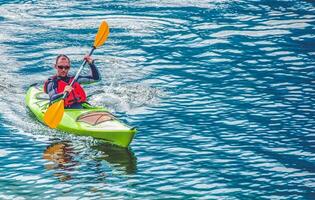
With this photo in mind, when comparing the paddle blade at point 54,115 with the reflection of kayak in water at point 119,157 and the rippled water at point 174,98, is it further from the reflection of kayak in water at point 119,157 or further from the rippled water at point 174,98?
the reflection of kayak in water at point 119,157

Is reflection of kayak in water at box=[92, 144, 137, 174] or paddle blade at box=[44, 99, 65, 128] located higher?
paddle blade at box=[44, 99, 65, 128]

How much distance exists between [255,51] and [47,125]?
23.4ft

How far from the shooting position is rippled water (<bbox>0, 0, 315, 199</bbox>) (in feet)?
44.3

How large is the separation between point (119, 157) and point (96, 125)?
3.14ft

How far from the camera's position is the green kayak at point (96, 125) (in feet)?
48.5

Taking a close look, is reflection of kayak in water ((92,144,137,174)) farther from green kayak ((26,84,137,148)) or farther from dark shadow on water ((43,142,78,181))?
dark shadow on water ((43,142,78,181))

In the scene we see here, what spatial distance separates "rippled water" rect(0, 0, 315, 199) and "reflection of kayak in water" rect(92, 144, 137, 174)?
20 millimetres

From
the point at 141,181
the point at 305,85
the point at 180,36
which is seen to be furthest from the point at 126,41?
the point at 141,181

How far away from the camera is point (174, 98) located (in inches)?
707

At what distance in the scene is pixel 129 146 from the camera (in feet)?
50.0

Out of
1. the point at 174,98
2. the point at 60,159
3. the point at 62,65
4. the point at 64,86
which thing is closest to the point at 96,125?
the point at 60,159

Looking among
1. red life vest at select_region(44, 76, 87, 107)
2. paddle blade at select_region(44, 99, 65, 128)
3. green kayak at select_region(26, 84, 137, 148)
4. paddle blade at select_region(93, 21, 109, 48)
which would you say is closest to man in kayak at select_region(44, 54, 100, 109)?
red life vest at select_region(44, 76, 87, 107)

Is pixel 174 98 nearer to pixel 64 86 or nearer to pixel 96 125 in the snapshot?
pixel 64 86

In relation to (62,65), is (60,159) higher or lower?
lower
